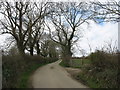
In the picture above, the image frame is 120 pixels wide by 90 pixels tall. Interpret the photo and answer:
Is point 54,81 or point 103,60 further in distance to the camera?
point 54,81

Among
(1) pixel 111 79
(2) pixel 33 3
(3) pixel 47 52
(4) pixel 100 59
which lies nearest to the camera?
(1) pixel 111 79

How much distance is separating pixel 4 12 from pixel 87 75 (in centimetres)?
1824

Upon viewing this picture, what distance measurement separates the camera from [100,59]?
52.5 ft

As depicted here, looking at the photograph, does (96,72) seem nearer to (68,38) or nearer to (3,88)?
(3,88)

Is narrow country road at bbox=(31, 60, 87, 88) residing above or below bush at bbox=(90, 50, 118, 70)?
below

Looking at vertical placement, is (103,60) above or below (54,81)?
above

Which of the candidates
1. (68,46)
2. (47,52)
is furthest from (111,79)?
(47,52)

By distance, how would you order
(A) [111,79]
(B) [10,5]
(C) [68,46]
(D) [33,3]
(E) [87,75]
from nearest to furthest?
(A) [111,79], (E) [87,75], (B) [10,5], (D) [33,3], (C) [68,46]

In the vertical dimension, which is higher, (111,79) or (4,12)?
(4,12)

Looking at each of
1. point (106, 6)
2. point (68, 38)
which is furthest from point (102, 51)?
point (68, 38)

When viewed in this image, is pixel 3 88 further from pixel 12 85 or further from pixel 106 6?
pixel 106 6

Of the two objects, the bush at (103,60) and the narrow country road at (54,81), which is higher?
the bush at (103,60)

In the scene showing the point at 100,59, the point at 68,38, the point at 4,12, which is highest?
the point at 4,12

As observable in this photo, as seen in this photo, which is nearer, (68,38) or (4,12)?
(4,12)
